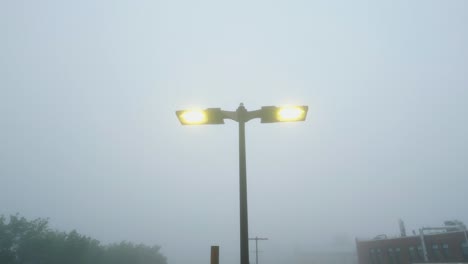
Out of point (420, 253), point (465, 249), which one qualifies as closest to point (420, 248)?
point (420, 253)

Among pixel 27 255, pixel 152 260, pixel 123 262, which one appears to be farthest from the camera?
pixel 152 260

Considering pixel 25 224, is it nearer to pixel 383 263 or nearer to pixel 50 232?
pixel 50 232

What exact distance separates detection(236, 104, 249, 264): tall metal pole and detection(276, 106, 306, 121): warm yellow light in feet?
2.25

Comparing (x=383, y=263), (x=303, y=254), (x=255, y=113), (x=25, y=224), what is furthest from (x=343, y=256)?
(x=255, y=113)

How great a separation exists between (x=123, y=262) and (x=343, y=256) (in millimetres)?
94020

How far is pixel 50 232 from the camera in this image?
161ft

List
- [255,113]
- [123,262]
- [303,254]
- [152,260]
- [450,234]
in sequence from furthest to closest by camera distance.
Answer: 1. [303,254]
2. [152,260]
3. [123,262]
4. [450,234]
5. [255,113]

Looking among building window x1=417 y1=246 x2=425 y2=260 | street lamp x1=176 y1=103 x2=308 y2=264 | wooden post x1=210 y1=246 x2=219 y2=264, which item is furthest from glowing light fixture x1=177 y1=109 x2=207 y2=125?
building window x1=417 y1=246 x2=425 y2=260

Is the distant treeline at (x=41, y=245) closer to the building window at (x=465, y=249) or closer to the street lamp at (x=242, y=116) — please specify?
the street lamp at (x=242, y=116)

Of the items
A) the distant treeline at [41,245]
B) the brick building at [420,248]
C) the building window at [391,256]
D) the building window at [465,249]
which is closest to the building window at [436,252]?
the brick building at [420,248]

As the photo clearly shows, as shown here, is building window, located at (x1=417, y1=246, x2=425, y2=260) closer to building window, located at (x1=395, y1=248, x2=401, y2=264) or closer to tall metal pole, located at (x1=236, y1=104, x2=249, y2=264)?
building window, located at (x1=395, y1=248, x2=401, y2=264)

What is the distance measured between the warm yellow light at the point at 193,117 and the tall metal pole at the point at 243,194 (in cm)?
70

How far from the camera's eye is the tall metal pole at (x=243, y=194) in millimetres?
4887

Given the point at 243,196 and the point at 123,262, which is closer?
the point at 243,196
